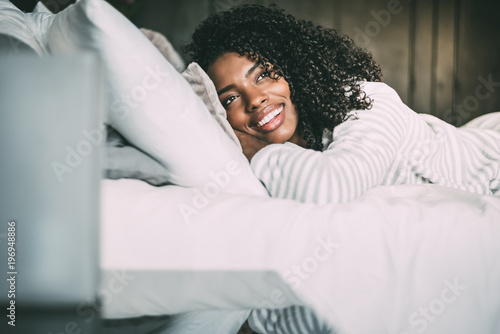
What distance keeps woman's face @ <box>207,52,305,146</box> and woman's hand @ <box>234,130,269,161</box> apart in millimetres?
16

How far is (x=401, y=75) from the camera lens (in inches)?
85.9

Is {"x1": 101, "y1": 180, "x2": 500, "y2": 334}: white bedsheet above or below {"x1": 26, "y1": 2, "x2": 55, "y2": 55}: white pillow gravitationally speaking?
below

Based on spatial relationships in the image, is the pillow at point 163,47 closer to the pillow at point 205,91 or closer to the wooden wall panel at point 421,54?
the pillow at point 205,91

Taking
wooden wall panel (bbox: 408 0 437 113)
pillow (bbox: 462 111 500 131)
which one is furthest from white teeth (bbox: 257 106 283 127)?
wooden wall panel (bbox: 408 0 437 113)

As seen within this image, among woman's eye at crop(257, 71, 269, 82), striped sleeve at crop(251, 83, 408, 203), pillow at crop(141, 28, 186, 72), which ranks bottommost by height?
striped sleeve at crop(251, 83, 408, 203)

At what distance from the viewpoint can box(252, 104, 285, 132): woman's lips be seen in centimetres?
100

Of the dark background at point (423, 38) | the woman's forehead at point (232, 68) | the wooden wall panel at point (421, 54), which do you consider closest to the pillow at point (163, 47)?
the woman's forehead at point (232, 68)

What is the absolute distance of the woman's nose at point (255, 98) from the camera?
98 cm

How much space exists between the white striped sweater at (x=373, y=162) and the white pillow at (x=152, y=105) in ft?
0.27

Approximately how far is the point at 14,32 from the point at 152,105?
238 mm

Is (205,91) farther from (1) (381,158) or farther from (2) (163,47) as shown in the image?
(1) (381,158)

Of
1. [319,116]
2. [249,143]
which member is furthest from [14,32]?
[319,116]

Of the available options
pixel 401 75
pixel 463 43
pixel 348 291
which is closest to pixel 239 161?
pixel 348 291

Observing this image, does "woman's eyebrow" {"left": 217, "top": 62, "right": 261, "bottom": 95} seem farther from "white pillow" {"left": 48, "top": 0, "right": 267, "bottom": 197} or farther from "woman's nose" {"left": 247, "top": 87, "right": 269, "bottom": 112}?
"white pillow" {"left": 48, "top": 0, "right": 267, "bottom": 197}
